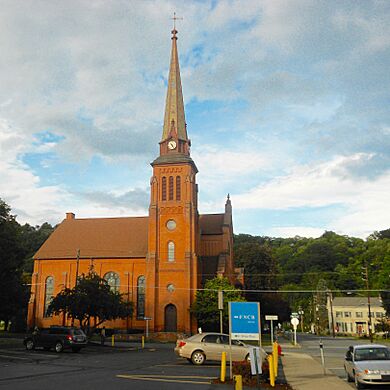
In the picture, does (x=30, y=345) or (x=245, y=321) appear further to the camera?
(x=30, y=345)

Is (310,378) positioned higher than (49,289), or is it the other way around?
(49,289)

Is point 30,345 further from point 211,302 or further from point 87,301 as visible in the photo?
point 211,302

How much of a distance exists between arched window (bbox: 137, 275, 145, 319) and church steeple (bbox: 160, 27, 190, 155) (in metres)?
15.6

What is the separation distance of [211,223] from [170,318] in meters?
14.9

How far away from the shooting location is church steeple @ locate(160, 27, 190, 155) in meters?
55.8

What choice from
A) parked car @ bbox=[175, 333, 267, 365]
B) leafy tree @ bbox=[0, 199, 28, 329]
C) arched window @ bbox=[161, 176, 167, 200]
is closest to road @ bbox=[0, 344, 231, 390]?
parked car @ bbox=[175, 333, 267, 365]

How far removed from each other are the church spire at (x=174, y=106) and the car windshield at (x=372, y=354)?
1663 inches

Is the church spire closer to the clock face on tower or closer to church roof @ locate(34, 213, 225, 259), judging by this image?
the clock face on tower

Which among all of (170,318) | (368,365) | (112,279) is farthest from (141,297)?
(368,365)

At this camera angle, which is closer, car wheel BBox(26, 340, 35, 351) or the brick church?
car wheel BBox(26, 340, 35, 351)

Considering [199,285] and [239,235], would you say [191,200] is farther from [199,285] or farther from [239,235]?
[239,235]

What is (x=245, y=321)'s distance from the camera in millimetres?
14508

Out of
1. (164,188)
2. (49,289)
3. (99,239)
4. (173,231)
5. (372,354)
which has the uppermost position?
(164,188)

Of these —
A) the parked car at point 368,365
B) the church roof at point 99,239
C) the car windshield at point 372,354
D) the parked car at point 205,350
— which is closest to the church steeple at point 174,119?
the church roof at point 99,239
